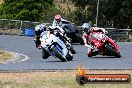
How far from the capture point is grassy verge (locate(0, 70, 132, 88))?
12641 millimetres

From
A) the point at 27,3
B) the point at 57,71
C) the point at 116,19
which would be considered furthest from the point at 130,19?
the point at 57,71

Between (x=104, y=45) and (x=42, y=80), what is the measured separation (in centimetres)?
961

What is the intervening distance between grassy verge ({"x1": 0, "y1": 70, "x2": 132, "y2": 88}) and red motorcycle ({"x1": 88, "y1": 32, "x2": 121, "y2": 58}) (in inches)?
258

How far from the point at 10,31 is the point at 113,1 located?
600 inches

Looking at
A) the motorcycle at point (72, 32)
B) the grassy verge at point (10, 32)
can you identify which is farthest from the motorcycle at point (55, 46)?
the grassy verge at point (10, 32)

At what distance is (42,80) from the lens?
13859 mm

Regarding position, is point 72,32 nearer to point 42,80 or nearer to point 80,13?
point 42,80

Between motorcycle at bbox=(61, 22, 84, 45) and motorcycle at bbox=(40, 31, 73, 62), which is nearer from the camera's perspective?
motorcycle at bbox=(40, 31, 73, 62)

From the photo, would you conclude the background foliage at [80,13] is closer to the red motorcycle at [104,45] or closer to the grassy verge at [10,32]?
the grassy verge at [10,32]

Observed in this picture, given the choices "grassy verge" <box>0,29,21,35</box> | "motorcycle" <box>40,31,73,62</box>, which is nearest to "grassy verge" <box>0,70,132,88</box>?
"motorcycle" <box>40,31,73,62</box>

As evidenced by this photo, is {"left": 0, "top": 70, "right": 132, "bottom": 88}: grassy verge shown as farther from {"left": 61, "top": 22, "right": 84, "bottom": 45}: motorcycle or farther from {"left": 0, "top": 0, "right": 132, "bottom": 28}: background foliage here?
{"left": 0, "top": 0, "right": 132, "bottom": 28}: background foliage

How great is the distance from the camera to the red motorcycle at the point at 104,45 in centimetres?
2302

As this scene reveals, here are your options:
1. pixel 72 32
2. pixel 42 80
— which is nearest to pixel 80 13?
pixel 72 32

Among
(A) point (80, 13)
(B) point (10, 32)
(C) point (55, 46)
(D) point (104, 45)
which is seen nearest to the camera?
(C) point (55, 46)
